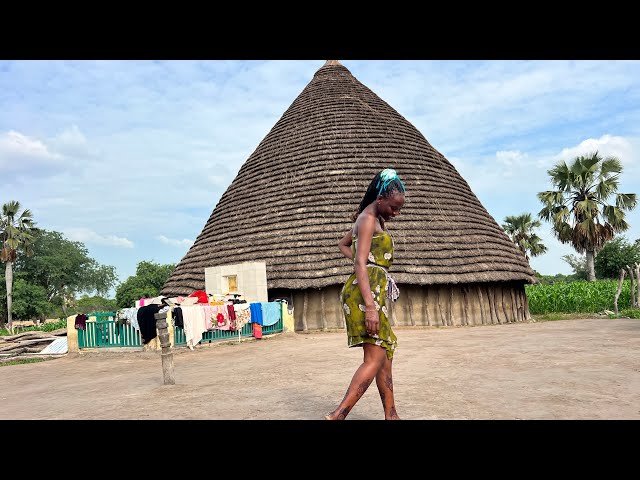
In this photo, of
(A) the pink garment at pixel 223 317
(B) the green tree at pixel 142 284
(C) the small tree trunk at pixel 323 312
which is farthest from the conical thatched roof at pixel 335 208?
(B) the green tree at pixel 142 284

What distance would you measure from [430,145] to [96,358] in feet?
53.5

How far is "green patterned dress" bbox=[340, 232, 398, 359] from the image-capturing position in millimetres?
3129

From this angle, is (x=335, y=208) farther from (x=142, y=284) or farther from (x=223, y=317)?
(x=142, y=284)

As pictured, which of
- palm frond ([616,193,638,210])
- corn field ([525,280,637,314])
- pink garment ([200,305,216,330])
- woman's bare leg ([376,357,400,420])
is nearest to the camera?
woman's bare leg ([376,357,400,420])

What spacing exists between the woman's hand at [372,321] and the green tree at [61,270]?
160ft

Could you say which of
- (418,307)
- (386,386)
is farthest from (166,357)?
(418,307)

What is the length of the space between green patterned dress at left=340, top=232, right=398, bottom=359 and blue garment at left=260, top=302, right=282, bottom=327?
9.85 m

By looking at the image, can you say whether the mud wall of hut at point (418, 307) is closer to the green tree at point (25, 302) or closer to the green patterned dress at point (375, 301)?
the green patterned dress at point (375, 301)

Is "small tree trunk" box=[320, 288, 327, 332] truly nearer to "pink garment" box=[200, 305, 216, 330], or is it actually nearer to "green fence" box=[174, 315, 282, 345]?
"green fence" box=[174, 315, 282, 345]

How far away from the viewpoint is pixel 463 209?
17.9 metres

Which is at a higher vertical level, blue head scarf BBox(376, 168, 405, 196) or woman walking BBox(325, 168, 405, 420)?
blue head scarf BBox(376, 168, 405, 196)

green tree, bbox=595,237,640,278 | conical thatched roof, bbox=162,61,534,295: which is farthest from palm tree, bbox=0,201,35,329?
green tree, bbox=595,237,640,278
